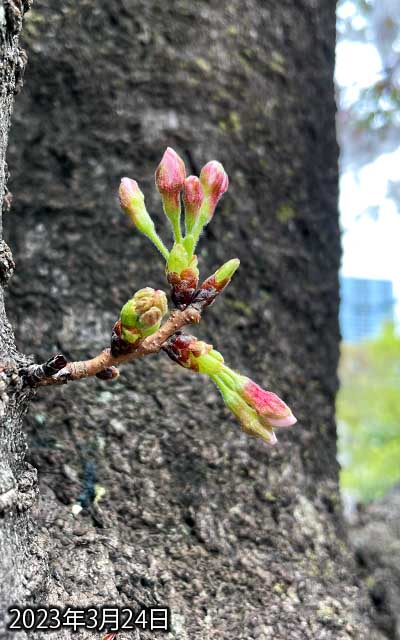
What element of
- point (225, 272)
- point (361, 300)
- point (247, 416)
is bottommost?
point (247, 416)

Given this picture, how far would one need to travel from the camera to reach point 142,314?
475mm

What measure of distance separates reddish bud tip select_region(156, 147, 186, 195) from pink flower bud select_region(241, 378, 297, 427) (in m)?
0.19

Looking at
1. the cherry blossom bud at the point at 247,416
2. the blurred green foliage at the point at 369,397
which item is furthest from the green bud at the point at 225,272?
the blurred green foliage at the point at 369,397

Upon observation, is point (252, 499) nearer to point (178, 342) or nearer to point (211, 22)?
point (178, 342)

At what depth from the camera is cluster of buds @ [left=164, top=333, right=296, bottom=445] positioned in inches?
21.2

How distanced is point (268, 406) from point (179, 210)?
198 millimetres

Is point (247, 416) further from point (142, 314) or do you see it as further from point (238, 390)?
point (142, 314)

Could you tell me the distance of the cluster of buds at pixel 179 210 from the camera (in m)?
0.52

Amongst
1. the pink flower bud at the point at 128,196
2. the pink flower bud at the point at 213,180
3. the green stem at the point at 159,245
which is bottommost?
the green stem at the point at 159,245

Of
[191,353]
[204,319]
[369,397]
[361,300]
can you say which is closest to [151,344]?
[191,353]

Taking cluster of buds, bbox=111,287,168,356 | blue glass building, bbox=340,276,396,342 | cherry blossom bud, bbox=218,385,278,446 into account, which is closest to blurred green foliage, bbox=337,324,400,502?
cherry blossom bud, bbox=218,385,278,446

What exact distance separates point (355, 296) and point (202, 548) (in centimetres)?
3068

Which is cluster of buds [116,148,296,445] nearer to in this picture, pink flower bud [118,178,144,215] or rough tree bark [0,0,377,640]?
pink flower bud [118,178,144,215]

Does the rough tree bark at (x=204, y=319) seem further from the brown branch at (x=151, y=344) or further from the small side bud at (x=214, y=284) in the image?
the small side bud at (x=214, y=284)
